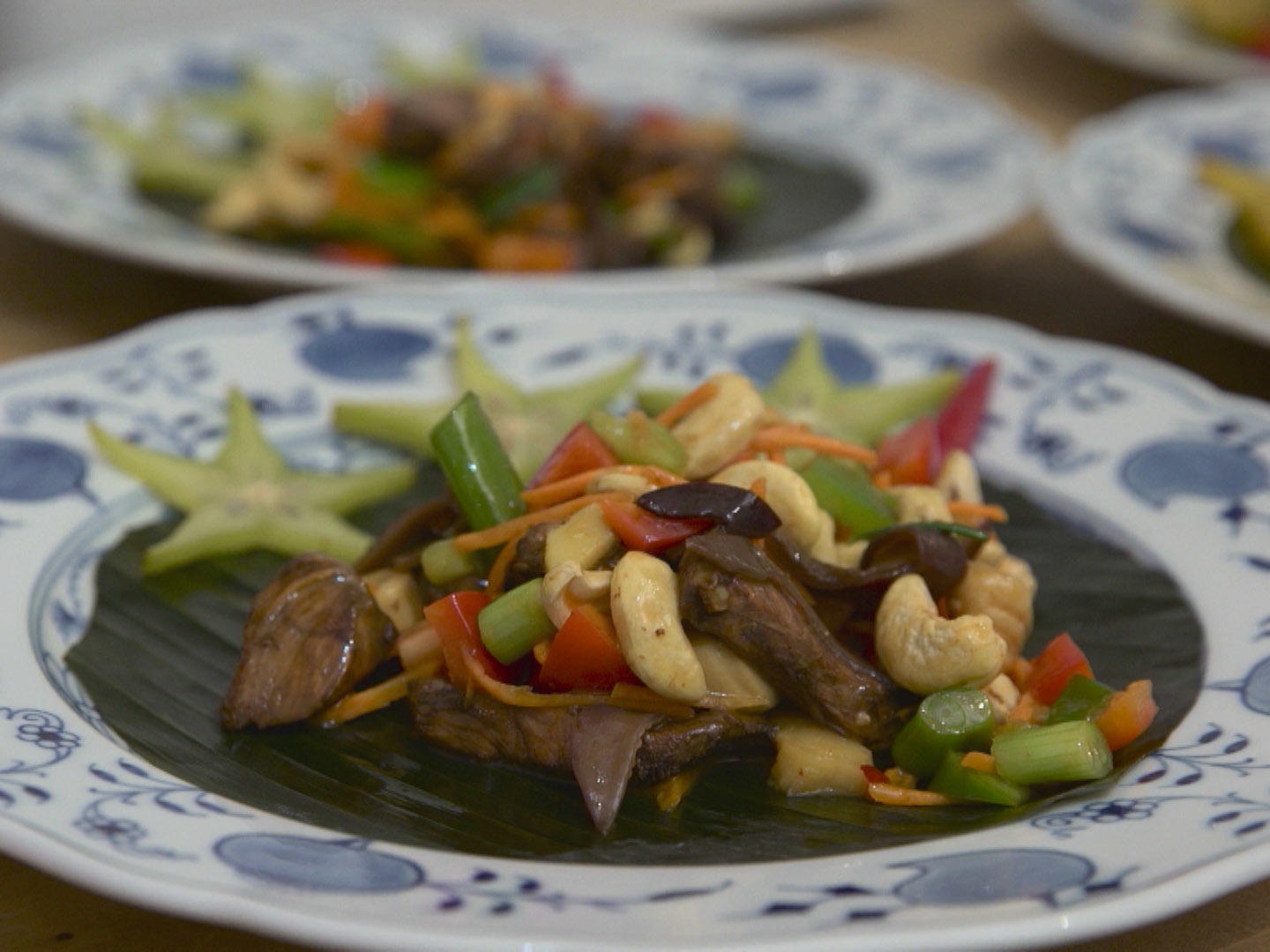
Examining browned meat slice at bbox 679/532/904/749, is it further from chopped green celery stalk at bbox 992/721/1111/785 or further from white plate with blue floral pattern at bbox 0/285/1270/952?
white plate with blue floral pattern at bbox 0/285/1270/952

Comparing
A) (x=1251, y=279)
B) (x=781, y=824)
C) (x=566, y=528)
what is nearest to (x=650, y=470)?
(x=566, y=528)

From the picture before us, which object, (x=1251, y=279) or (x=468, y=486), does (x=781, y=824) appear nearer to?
(x=468, y=486)

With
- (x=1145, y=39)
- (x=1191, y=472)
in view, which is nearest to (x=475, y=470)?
(x=1191, y=472)

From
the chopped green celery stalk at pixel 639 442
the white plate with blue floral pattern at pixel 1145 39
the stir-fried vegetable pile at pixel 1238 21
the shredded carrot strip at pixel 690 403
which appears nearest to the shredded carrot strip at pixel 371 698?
the chopped green celery stalk at pixel 639 442

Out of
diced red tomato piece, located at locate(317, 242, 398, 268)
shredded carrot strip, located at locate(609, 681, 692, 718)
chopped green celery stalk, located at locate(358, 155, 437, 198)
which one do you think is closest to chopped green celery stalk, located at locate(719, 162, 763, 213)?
chopped green celery stalk, located at locate(358, 155, 437, 198)

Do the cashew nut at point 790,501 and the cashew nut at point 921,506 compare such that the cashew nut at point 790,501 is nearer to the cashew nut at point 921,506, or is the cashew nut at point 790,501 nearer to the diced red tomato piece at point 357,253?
the cashew nut at point 921,506

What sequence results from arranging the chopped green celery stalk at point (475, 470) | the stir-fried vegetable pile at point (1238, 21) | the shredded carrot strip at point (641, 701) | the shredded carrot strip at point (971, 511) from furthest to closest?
the stir-fried vegetable pile at point (1238, 21)
the shredded carrot strip at point (971, 511)
the chopped green celery stalk at point (475, 470)
the shredded carrot strip at point (641, 701)
